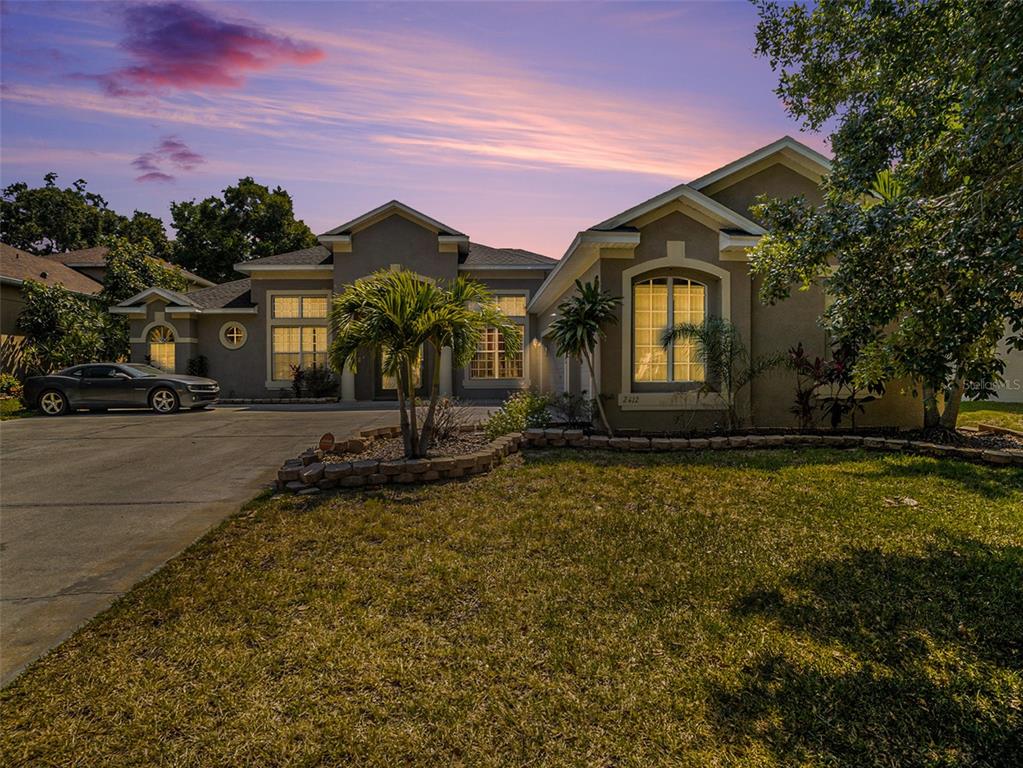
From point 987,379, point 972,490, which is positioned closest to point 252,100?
point 987,379

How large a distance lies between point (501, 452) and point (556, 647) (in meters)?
4.60

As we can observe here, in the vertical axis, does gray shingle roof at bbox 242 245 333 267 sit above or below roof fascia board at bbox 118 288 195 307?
above

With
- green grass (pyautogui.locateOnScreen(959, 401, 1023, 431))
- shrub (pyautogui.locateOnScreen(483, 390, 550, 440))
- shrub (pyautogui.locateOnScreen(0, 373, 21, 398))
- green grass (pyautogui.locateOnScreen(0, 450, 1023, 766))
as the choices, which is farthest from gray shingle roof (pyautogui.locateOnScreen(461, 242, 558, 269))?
shrub (pyautogui.locateOnScreen(0, 373, 21, 398))

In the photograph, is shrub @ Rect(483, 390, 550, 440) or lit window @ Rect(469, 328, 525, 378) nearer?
shrub @ Rect(483, 390, 550, 440)

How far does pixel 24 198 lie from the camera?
1544 inches

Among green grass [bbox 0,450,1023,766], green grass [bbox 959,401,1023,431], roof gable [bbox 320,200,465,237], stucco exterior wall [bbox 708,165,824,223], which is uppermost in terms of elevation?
roof gable [bbox 320,200,465,237]

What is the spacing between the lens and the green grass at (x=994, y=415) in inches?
456

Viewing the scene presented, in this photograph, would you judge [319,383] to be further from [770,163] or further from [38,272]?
[770,163]

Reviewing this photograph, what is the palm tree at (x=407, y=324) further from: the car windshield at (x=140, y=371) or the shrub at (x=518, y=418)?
the car windshield at (x=140, y=371)

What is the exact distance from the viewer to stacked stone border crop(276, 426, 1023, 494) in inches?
252

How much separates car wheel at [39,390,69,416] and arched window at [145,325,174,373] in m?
4.48

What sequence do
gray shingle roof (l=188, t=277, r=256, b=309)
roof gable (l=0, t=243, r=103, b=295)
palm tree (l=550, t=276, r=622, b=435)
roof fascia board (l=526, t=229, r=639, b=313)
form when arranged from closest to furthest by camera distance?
palm tree (l=550, t=276, r=622, b=435) → roof fascia board (l=526, t=229, r=639, b=313) → gray shingle roof (l=188, t=277, r=256, b=309) → roof gable (l=0, t=243, r=103, b=295)

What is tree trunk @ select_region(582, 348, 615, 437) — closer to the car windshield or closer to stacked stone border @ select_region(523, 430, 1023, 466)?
stacked stone border @ select_region(523, 430, 1023, 466)

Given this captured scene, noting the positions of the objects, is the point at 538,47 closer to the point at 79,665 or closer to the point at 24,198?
the point at 79,665
